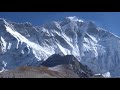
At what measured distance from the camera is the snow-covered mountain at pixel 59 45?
142000mm

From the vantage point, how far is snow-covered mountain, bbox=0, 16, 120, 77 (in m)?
142

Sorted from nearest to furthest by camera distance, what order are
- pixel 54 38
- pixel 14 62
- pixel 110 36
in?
A: pixel 14 62, pixel 110 36, pixel 54 38

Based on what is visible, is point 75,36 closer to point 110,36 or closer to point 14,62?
point 110,36

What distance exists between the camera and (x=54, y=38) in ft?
566

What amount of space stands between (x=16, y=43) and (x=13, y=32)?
13973 mm

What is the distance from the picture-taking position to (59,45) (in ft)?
523

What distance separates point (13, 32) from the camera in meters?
161

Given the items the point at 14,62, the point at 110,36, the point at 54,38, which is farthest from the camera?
the point at 54,38
